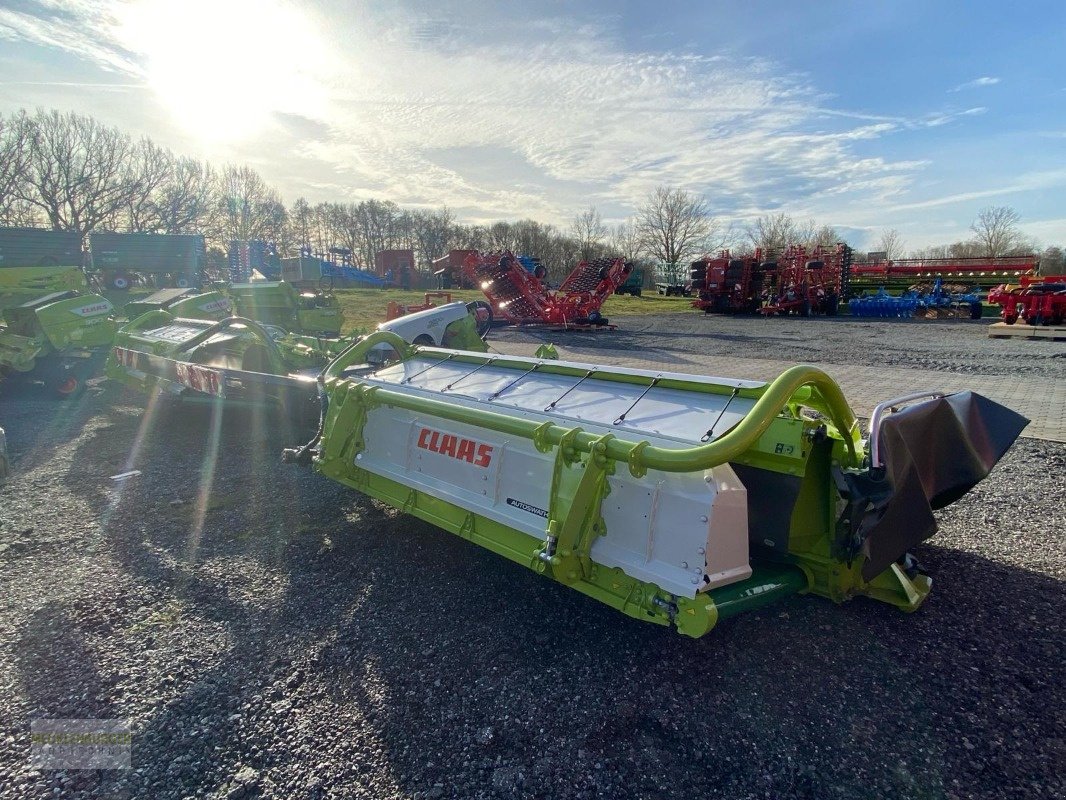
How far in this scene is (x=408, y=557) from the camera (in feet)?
12.7

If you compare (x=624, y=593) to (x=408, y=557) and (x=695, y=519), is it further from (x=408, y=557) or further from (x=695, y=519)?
(x=408, y=557)

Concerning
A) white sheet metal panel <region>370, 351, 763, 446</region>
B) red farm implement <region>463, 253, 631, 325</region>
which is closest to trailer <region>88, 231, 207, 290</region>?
red farm implement <region>463, 253, 631, 325</region>

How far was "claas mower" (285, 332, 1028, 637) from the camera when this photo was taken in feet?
8.54

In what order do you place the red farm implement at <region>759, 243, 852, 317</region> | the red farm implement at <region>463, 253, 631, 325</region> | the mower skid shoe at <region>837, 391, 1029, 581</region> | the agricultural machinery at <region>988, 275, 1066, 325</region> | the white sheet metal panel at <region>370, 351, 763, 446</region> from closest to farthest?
1. the mower skid shoe at <region>837, 391, 1029, 581</region>
2. the white sheet metal panel at <region>370, 351, 763, 446</region>
3. the agricultural machinery at <region>988, 275, 1066, 325</region>
4. the red farm implement at <region>463, 253, 631, 325</region>
5. the red farm implement at <region>759, 243, 852, 317</region>

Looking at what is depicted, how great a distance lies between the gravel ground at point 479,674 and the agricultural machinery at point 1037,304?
18112 mm

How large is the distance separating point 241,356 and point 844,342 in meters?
15.3

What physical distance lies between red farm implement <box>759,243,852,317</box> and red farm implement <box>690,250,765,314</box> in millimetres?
603

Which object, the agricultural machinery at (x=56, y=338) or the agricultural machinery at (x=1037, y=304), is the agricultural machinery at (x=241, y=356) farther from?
the agricultural machinery at (x=1037, y=304)

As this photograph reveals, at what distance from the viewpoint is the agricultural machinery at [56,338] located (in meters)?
9.29

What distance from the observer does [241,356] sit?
7.36m

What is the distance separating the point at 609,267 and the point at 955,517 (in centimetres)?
1750

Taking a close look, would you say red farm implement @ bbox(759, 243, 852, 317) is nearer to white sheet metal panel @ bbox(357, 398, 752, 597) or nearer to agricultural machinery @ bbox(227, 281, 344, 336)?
agricultural machinery @ bbox(227, 281, 344, 336)

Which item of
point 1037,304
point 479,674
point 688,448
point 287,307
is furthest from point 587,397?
point 1037,304

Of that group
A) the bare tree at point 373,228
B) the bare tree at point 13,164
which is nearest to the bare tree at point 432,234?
the bare tree at point 373,228
